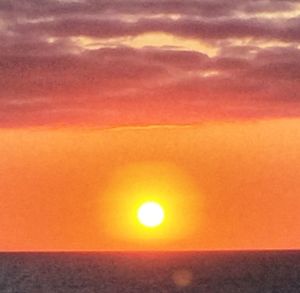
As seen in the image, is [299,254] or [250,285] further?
[299,254]

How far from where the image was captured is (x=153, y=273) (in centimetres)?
7244

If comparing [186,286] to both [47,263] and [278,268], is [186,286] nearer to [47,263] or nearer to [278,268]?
[278,268]

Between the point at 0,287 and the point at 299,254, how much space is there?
4077 cm

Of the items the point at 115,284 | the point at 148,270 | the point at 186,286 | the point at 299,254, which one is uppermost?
the point at 299,254

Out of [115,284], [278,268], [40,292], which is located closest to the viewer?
[40,292]

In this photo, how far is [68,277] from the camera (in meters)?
72.1

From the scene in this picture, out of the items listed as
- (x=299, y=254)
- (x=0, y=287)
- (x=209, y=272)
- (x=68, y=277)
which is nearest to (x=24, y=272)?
(x=68, y=277)

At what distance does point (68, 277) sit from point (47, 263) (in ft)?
61.2

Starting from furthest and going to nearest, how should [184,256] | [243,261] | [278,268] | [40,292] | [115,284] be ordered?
[184,256] → [243,261] → [278,268] → [115,284] → [40,292]

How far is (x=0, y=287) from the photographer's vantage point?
58.6 meters

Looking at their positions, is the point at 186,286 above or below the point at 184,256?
below

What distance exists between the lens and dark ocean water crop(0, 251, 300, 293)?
200 ft

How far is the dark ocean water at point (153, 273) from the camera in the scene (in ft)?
200

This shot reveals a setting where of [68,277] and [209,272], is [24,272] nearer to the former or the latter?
[68,277]
